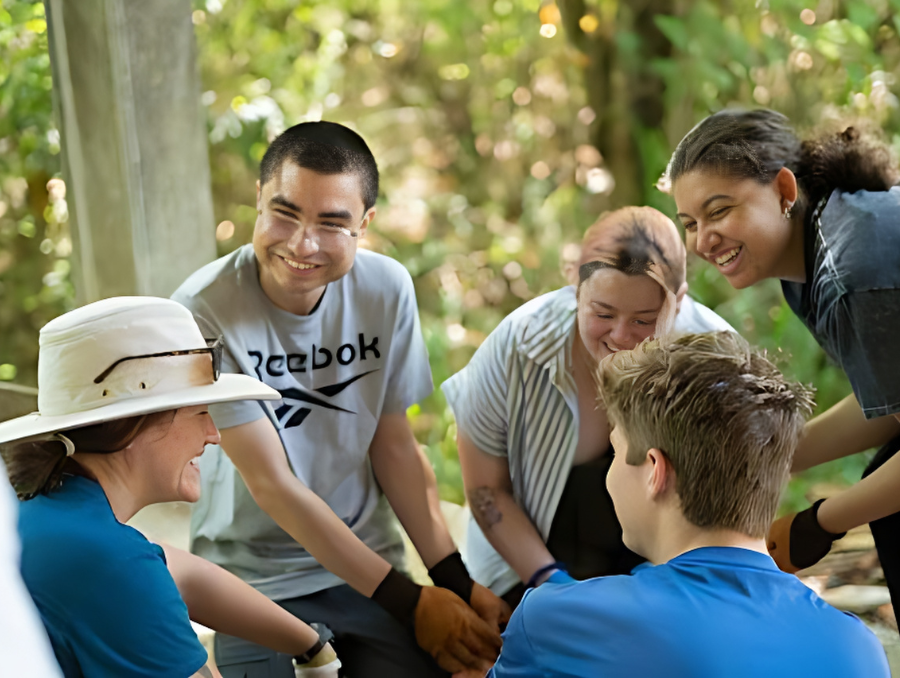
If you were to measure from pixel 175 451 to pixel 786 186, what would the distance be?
1031 mm

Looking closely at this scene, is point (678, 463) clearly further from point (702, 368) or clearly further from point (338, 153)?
point (338, 153)

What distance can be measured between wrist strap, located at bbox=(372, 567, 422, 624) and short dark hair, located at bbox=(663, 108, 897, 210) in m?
0.87

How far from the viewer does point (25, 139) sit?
1995 millimetres

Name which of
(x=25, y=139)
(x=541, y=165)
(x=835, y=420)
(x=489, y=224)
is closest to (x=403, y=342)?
(x=835, y=420)

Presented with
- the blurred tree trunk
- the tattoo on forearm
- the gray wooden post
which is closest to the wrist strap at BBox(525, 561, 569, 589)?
the tattoo on forearm

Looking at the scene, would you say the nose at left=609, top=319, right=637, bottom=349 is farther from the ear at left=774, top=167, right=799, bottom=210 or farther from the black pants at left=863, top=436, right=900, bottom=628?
the black pants at left=863, top=436, right=900, bottom=628

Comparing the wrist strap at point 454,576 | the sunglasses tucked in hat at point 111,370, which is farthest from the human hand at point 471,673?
the sunglasses tucked in hat at point 111,370

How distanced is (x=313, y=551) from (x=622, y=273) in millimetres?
733

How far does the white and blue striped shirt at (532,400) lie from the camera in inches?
61.5

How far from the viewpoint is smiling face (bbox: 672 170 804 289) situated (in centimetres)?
138

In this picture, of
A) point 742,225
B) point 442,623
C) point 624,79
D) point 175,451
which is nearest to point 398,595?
point 442,623

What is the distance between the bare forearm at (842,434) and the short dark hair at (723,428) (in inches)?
22.0

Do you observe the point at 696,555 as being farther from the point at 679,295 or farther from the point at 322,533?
the point at 322,533

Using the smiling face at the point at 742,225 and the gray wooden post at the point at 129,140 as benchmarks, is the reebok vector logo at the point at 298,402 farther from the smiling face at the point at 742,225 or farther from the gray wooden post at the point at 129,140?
the smiling face at the point at 742,225
